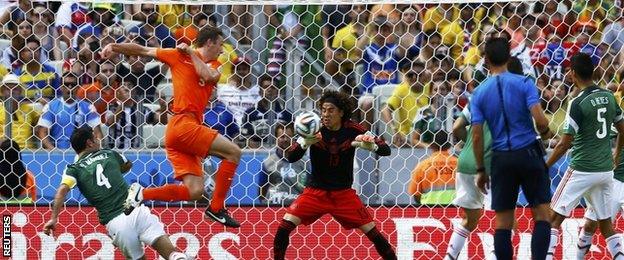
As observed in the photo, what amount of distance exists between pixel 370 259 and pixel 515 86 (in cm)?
331

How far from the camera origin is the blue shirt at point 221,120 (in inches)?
510

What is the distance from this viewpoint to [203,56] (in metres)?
11.3

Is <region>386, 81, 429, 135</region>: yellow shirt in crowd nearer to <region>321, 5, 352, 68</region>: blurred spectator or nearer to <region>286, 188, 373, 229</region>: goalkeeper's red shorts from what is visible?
<region>321, 5, 352, 68</region>: blurred spectator

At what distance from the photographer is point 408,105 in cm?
1295

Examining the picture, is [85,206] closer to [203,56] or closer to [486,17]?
[203,56]

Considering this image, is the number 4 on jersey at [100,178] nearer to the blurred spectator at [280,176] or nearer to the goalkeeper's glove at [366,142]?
the blurred spectator at [280,176]

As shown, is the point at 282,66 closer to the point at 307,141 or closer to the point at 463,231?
the point at 307,141

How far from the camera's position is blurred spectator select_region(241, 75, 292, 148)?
1273 cm

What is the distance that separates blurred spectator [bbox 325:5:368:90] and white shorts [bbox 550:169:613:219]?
256 centimetres

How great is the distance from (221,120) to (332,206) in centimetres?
201

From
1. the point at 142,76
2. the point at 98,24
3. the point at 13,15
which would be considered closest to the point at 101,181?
the point at 142,76

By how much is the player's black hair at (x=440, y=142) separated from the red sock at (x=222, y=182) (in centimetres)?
211

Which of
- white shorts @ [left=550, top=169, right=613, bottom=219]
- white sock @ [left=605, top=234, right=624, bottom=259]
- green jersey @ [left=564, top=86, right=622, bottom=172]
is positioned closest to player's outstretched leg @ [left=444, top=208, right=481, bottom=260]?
white shorts @ [left=550, top=169, right=613, bottom=219]

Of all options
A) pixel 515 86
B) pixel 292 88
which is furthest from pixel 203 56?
pixel 515 86
